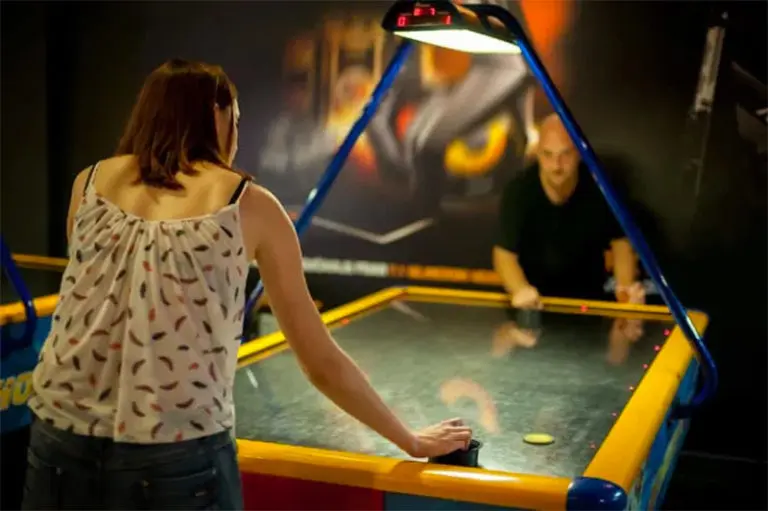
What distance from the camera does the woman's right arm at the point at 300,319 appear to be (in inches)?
58.1

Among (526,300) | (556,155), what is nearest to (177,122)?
(526,300)

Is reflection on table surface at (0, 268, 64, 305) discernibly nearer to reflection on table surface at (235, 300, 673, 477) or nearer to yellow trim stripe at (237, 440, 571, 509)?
reflection on table surface at (235, 300, 673, 477)

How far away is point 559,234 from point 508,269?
299 mm

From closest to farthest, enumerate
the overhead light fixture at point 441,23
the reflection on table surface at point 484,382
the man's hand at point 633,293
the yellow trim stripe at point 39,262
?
the reflection on table surface at point 484,382 → the overhead light fixture at point 441,23 → the man's hand at point 633,293 → the yellow trim stripe at point 39,262

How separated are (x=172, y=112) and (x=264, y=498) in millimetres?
774

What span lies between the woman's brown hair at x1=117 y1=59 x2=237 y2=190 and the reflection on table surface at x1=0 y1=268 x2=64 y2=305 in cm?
199

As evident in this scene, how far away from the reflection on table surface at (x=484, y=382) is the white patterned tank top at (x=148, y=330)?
58 cm

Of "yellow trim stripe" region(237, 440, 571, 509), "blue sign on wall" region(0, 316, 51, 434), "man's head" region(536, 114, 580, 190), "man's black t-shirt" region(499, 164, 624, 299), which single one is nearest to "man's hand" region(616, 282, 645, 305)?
"man's black t-shirt" region(499, 164, 624, 299)

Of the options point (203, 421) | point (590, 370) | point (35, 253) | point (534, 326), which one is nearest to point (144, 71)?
point (35, 253)

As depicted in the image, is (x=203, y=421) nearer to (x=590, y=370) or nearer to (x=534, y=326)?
(x=590, y=370)

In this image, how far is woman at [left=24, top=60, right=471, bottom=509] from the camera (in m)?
1.38

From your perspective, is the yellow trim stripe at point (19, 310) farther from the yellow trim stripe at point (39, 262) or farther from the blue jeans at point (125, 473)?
the blue jeans at point (125, 473)

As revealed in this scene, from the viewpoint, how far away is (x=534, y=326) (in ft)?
12.0

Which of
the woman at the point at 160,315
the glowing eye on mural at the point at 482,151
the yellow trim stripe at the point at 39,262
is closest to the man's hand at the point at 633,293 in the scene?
the glowing eye on mural at the point at 482,151
